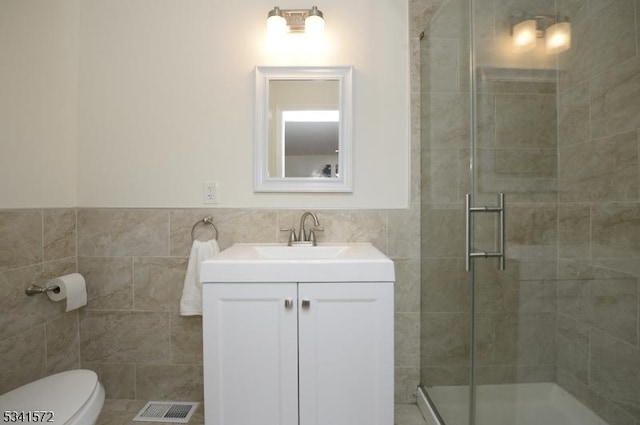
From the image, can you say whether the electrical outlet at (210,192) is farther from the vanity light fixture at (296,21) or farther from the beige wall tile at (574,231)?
the beige wall tile at (574,231)

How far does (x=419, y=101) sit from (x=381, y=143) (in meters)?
0.29

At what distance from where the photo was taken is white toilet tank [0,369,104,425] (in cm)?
98

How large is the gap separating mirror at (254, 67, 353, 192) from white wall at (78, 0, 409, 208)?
0.06 meters

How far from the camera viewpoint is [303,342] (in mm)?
1171

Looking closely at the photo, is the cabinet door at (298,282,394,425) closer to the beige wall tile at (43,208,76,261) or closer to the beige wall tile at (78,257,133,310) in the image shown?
the beige wall tile at (78,257,133,310)

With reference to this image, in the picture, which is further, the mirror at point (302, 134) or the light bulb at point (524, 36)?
the mirror at point (302, 134)

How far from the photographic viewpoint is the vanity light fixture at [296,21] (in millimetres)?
1549

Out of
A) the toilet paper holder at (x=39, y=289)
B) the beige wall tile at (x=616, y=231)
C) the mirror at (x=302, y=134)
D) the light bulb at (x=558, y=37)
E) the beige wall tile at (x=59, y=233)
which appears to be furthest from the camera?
the mirror at (x=302, y=134)

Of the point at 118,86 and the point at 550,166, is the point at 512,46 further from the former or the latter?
the point at 118,86

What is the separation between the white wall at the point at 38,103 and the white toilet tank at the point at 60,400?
0.77 metres

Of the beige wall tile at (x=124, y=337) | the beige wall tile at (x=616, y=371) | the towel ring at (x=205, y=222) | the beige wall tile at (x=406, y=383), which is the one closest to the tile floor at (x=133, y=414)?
the beige wall tile at (x=406, y=383)

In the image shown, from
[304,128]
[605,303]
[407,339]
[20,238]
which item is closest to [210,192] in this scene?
[304,128]

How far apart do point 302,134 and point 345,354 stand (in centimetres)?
106

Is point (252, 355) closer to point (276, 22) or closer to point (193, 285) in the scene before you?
point (193, 285)
